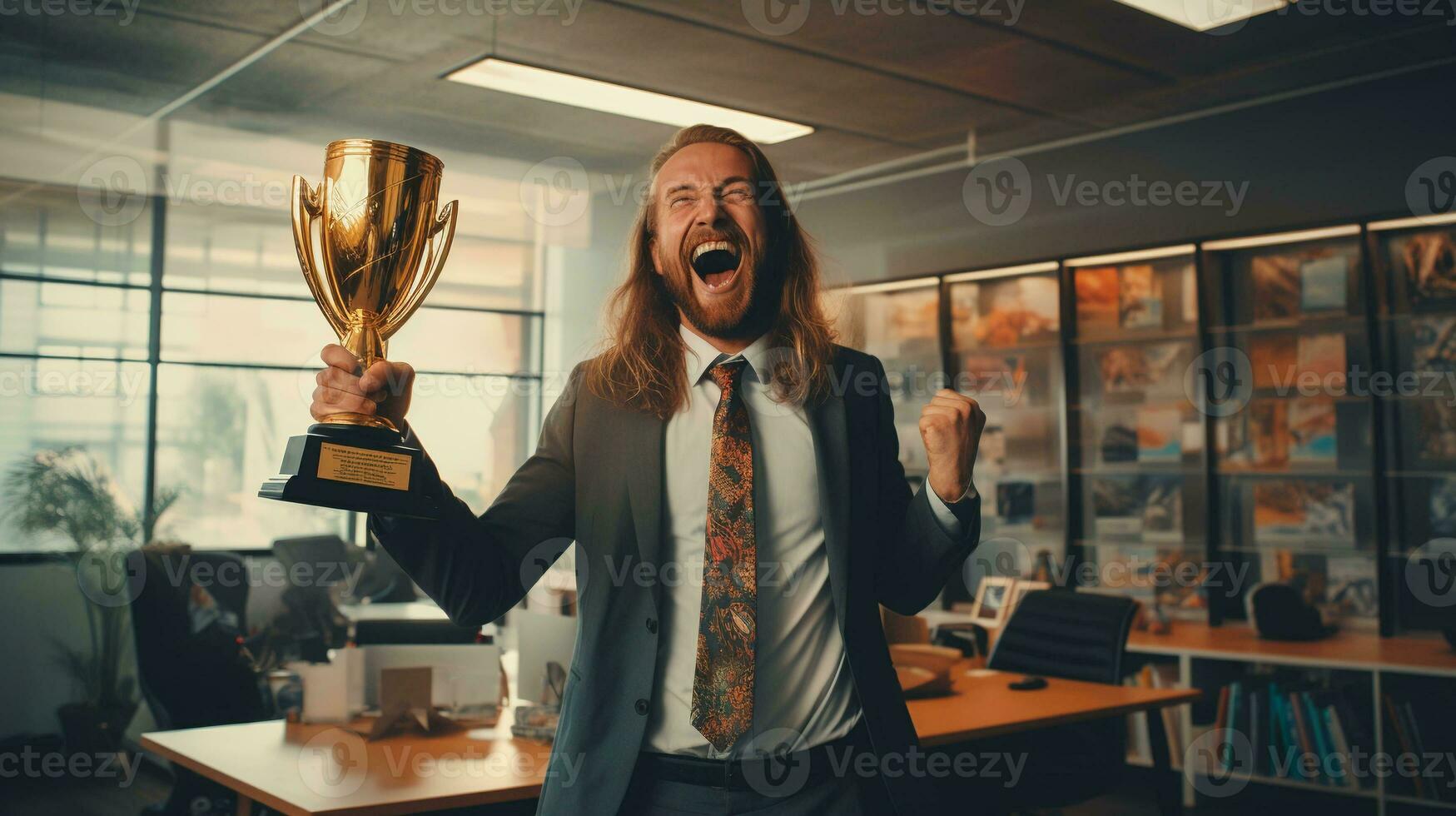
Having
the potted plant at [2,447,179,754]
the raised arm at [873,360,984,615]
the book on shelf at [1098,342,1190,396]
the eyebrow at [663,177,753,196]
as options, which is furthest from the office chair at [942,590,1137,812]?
the potted plant at [2,447,179,754]

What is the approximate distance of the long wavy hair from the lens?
5.53 ft

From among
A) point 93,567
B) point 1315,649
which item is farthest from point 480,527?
point 1315,649

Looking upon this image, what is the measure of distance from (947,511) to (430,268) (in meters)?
0.80

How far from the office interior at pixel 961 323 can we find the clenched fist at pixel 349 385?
1737 mm

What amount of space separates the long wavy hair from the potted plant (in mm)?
3258

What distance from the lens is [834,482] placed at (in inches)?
62.7

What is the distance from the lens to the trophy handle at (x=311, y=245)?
1.56m

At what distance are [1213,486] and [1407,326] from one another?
1085 millimetres

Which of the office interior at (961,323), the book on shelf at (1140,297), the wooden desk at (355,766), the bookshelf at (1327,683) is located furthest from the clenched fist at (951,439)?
the book on shelf at (1140,297)

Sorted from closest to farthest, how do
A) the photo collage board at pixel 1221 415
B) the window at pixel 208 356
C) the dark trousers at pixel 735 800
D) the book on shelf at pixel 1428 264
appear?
the dark trousers at pixel 735 800 < the window at pixel 208 356 < the book on shelf at pixel 1428 264 < the photo collage board at pixel 1221 415

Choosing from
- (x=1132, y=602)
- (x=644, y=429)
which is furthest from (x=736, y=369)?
(x=1132, y=602)

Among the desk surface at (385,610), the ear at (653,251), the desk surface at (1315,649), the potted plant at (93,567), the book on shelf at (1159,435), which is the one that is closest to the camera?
the ear at (653,251)

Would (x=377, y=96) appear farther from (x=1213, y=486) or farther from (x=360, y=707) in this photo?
(x=1213, y=486)

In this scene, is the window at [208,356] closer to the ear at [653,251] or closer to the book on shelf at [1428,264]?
the ear at [653,251]
